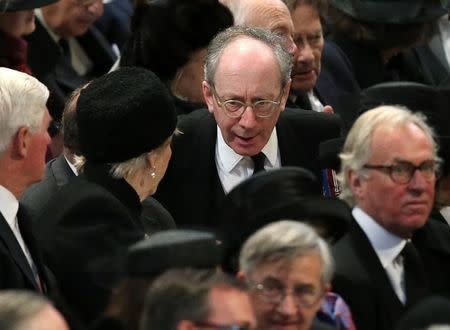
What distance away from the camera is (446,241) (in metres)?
5.53

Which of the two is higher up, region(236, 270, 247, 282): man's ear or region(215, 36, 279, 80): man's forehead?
region(236, 270, 247, 282): man's ear

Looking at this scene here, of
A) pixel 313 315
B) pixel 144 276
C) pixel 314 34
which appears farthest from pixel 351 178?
pixel 314 34

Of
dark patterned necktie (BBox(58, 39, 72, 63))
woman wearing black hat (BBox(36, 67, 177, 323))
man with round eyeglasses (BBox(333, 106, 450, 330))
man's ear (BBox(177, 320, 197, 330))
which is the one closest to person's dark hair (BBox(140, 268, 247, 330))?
man's ear (BBox(177, 320, 197, 330))

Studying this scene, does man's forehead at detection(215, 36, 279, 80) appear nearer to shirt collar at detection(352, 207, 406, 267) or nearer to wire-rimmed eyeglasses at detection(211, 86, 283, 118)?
wire-rimmed eyeglasses at detection(211, 86, 283, 118)

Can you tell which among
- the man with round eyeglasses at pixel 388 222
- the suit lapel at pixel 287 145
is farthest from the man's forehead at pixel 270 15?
the man with round eyeglasses at pixel 388 222

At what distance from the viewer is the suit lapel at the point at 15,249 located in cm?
525

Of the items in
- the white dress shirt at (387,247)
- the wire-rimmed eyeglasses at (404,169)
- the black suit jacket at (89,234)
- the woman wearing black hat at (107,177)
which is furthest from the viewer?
the wire-rimmed eyeglasses at (404,169)

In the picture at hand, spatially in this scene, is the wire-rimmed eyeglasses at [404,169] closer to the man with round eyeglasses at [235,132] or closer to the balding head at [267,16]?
the man with round eyeglasses at [235,132]

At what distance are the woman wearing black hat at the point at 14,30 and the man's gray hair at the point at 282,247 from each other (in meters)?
2.49

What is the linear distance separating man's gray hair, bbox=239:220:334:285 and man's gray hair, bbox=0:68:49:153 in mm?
1144

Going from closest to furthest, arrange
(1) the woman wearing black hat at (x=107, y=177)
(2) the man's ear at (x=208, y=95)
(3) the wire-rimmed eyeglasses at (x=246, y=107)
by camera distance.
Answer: (1) the woman wearing black hat at (x=107, y=177), (3) the wire-rimmed eyeglasses at (x=246, y=107), (2) the man's ear at (x=208, y=95)

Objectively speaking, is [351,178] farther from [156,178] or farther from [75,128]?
[75,128]

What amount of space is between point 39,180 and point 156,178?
480 millimetres

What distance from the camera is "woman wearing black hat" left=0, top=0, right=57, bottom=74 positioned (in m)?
6.87
